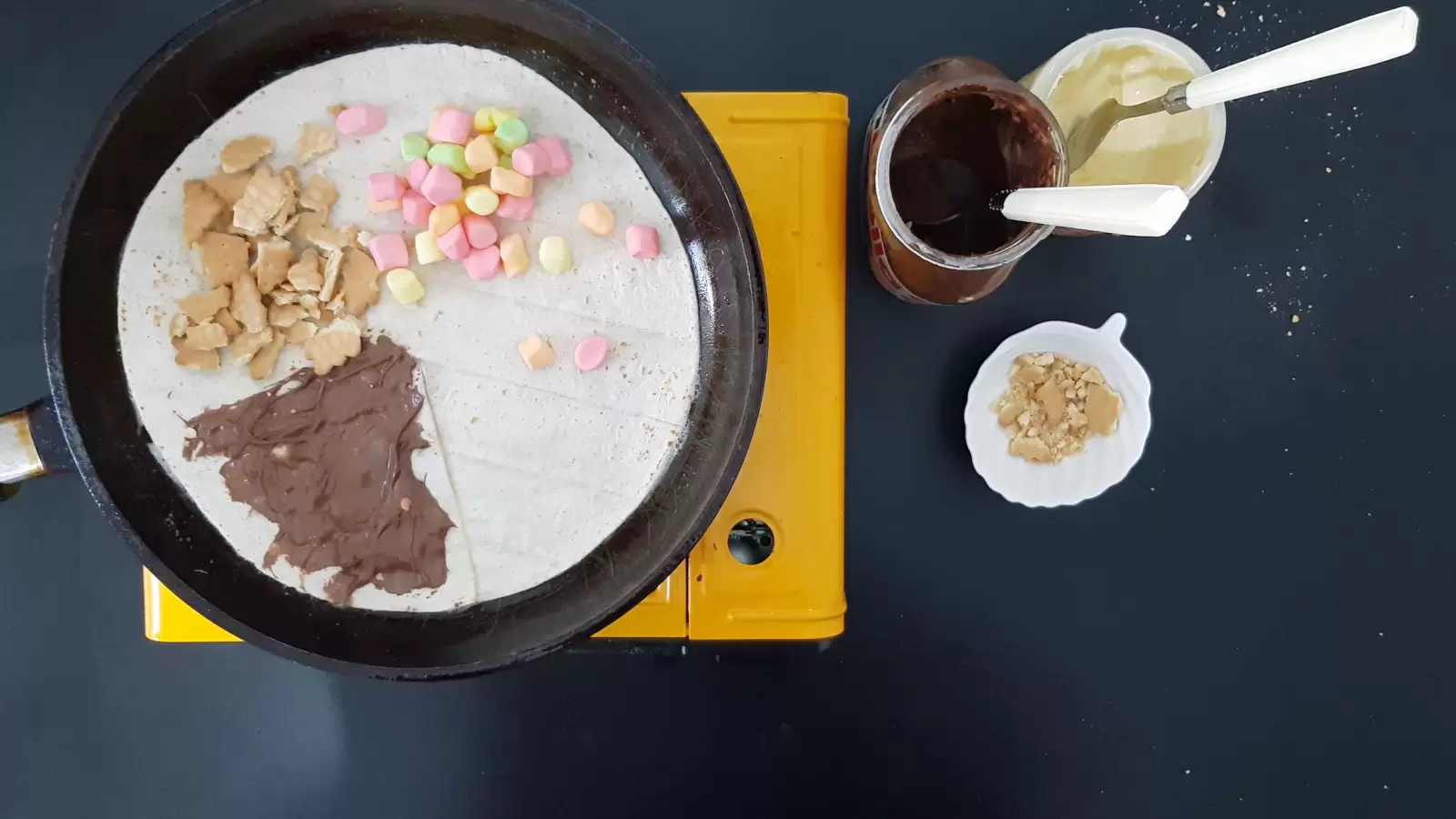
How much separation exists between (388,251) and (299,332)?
0.28ft

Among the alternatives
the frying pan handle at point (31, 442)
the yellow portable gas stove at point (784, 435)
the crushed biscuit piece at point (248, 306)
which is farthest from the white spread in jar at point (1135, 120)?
the frying pan handle at point (31, 442)

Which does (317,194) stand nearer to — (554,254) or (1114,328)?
(554,254)

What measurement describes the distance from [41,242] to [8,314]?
0.07 m

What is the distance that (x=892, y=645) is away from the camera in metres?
0.82

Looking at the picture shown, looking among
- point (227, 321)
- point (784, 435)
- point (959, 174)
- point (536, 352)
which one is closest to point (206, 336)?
point (227, 321)

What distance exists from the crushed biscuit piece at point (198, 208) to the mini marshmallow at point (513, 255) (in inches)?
7.8

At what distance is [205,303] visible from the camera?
0.61 m

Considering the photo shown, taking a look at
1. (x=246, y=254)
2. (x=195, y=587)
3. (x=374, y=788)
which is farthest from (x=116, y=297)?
(x=374, y=788)

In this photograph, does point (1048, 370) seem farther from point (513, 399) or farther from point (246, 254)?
point (246, 254)

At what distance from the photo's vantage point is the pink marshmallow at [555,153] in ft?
2.04

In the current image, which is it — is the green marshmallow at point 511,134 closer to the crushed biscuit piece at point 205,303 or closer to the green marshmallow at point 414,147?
the green marshmallow at point 414,147

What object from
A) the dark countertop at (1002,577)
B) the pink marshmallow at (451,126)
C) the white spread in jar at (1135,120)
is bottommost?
the dark countertop at (1002,577)

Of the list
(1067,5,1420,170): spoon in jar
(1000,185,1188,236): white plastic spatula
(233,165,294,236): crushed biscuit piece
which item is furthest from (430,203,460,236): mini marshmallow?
(1067,5,1420,170): spoon in jar

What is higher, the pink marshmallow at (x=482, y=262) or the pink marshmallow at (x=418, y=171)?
the pink marshmallow at (x=418, y=171)
